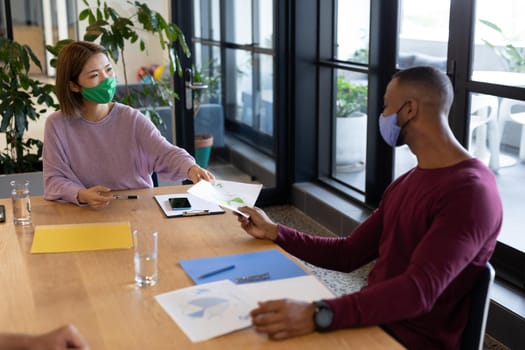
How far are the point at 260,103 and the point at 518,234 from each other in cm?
233

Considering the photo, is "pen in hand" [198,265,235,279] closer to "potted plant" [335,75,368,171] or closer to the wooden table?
the wooden table

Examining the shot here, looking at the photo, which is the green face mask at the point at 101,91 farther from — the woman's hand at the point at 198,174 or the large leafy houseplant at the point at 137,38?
the large leafy houseplant at the point at 137,38

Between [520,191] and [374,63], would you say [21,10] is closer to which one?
[374,63]

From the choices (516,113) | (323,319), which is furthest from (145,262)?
(516,113)

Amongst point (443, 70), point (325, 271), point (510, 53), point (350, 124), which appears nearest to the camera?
point (510, 53)

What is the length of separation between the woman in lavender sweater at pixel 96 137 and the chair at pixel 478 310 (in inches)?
48.3

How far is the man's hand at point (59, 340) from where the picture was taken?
4.43ft

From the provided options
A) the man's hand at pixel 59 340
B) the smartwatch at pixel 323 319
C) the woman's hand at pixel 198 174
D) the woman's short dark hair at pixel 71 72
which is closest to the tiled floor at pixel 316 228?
the woman's hand at pixel 198 174

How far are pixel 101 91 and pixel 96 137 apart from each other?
0.18 meters

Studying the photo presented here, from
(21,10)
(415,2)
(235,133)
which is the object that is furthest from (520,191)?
(21,10)

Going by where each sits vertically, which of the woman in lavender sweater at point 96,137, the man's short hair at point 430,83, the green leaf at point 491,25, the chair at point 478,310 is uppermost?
the green leaf at point 491,25

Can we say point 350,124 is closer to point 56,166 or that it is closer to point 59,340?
point 56,166

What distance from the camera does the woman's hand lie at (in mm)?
2500

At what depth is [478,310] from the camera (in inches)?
63.6
